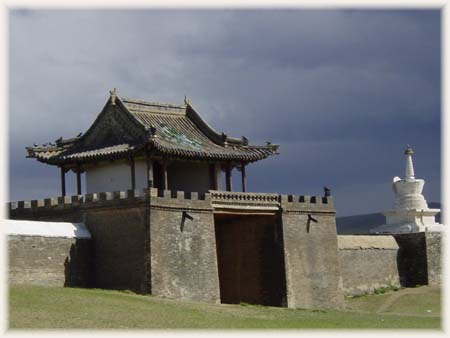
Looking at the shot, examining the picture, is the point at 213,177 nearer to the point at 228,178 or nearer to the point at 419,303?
the point at 228,178

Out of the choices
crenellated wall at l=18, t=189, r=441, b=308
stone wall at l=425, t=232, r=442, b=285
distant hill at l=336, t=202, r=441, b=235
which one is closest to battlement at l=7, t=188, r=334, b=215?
crenellated wall at l=18, t=189, r=441, b=308

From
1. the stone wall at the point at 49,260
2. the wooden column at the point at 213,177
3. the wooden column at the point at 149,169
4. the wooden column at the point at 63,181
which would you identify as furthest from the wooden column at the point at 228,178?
the stone wall at the point at 49,260

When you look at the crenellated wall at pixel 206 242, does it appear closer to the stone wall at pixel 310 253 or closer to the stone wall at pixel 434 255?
the stone wall at pixel 310 253

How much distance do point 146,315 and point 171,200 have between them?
8.00m

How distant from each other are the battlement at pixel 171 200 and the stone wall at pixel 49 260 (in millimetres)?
1695

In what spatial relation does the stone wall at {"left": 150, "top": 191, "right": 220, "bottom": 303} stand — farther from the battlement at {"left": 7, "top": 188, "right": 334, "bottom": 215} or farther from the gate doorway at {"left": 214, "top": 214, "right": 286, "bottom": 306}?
the gate doorway at {"left": 214, "top": 214, "right": 286, "bottom": 306}

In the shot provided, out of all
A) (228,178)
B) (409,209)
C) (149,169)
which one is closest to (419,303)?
(409,209)

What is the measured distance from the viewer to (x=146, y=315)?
30.1 meters

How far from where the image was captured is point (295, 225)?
41.4m

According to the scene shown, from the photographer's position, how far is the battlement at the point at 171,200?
3703 centimetres

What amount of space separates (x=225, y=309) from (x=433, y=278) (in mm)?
15845

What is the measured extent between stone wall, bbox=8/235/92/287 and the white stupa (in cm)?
1747

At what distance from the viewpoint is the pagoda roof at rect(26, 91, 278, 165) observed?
127ft

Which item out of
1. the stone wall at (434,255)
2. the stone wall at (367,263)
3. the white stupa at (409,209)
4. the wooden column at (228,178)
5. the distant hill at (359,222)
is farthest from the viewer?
the distant hill at (359,222)
